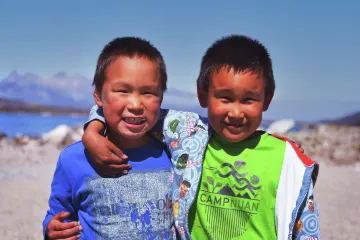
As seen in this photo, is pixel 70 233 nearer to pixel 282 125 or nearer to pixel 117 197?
pixel 117 197

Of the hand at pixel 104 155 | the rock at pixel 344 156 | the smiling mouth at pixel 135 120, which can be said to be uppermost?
the rock at pixel 344 156

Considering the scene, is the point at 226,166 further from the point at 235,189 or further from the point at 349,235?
the point at 349,235

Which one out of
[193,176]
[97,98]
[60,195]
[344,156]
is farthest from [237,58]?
[344,156]

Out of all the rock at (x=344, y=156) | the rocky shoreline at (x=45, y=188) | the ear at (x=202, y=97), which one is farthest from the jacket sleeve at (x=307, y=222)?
the rock at (x=344, y=156)

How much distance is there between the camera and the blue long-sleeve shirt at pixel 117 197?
2.05 metres

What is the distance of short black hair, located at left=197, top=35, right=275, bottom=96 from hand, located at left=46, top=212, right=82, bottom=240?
93 centimetres

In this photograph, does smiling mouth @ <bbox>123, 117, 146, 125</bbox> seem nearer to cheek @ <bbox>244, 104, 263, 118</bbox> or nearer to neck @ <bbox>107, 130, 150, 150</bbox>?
neck @ <bbox>107, 130, 150, 150</bbox>

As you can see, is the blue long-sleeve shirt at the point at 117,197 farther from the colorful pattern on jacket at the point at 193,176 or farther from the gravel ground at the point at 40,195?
the gravel ground at the point at 40,195

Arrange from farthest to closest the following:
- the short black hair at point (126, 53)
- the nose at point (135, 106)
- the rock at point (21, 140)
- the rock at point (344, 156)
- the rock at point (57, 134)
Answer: the rock at point (57, 134), the rock at point (21, 140), the rock at point (344, 156), the short black hair at point (126, 53), the nose at point (135, 106)

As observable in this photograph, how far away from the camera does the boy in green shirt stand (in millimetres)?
2033

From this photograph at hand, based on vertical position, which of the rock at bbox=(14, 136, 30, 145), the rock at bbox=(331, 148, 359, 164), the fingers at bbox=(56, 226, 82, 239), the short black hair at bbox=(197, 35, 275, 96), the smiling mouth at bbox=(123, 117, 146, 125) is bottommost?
the fingers at bbox=(56, 226, 82, 239)

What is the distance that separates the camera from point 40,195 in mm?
5648

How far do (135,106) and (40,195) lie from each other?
Result: 162 inches

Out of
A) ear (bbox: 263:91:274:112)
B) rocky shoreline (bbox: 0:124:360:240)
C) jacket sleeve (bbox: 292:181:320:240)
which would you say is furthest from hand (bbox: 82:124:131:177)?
rocky shoreline (bbox: 0:124:360:240)
